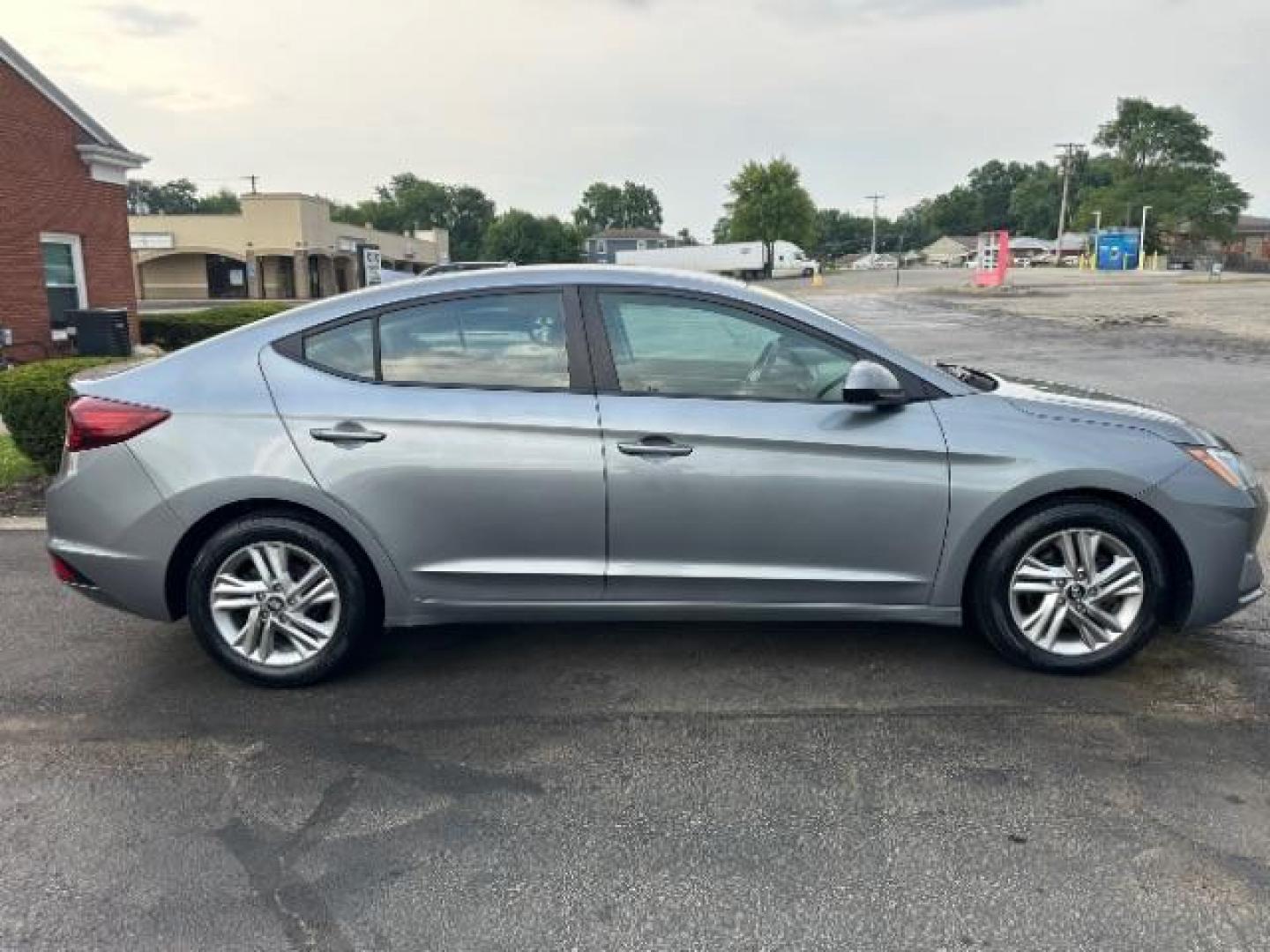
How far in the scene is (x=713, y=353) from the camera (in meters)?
3.73

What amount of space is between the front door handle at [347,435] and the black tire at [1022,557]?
2.36 m

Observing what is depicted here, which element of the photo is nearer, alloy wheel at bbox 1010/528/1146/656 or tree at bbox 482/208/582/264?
alloy wheel at bbox 1010/528/1146/656

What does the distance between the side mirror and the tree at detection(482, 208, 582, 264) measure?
273ft

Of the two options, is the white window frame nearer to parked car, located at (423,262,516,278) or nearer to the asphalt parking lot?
parked car, located at (423,262,516,278)

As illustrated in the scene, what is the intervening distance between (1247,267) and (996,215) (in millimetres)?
74074

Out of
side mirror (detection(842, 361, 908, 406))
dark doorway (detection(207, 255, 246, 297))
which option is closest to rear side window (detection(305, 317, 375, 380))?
side mirror (detection(842, 361, 908, 406))

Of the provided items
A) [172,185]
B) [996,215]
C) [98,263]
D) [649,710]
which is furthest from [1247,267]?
[172,185]

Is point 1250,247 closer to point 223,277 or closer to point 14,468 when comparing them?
point 223,277

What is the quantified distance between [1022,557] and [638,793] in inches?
69.0

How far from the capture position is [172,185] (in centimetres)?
12700

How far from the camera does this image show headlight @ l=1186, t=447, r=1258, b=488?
3.68 meters

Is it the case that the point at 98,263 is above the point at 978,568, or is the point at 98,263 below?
above

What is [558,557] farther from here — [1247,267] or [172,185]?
[172,185]

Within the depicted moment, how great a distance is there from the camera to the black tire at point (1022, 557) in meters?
3.65
